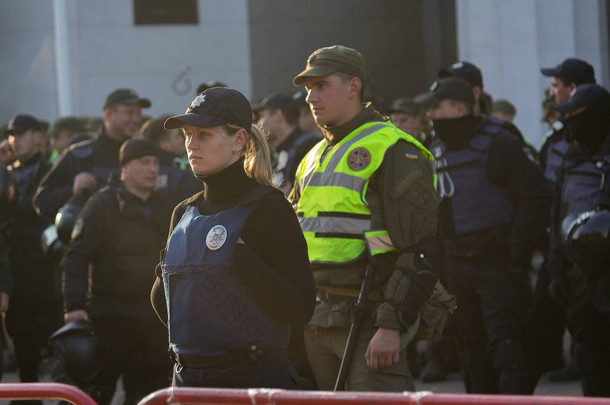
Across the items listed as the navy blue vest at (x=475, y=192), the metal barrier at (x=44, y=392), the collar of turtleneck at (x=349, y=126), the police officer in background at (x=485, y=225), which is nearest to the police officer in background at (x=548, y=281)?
the police officer in background at (x=485, y=225)

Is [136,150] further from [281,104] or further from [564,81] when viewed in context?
[564,81]

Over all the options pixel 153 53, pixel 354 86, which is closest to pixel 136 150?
pixel 354 86

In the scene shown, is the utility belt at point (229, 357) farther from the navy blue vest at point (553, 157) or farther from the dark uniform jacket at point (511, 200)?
the navy blue vest at point (553, 157)

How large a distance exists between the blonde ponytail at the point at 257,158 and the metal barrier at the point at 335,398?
102 centimetres

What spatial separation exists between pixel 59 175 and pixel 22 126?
5.04 ft

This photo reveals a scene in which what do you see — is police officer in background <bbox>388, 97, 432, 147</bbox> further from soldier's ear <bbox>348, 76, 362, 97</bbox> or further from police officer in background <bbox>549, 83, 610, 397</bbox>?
A: soldier's ear <bbox>348, 76, 362, 97</bbox>

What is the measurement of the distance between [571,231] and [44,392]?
141 inches

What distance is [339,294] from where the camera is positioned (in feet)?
17.3

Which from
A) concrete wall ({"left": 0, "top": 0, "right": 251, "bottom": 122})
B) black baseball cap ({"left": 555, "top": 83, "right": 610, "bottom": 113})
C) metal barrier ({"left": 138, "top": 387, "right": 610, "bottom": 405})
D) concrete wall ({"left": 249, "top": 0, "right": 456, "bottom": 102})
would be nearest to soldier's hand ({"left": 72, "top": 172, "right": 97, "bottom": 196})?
black baseball cap ({"left": 555, "top": 83, "right": 610, "bottom": 113})

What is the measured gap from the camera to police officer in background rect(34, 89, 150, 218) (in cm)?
853

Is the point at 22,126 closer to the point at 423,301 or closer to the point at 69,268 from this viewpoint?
the point at 69,268

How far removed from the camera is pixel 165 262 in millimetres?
4277

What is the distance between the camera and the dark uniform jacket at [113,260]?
7047 millimetres

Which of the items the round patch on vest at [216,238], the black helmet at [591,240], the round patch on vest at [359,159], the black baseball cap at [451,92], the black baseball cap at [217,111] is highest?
the black baseball cap at [217,111]
